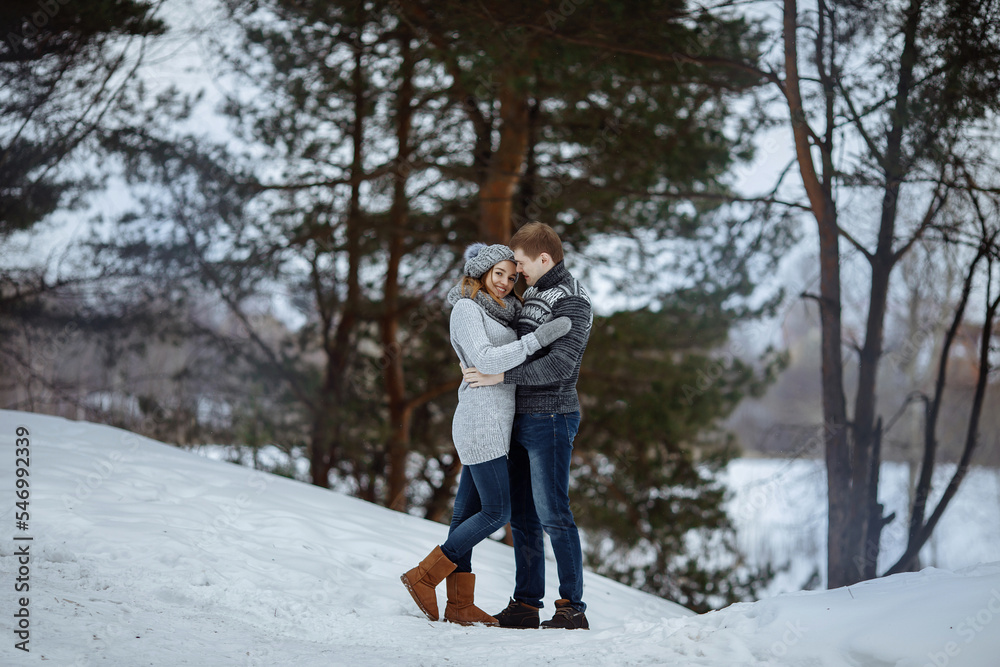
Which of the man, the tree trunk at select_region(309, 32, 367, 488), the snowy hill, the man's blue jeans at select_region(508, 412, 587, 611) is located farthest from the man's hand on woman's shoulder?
the tree trunk at select_region(309, 32, 367, 488)

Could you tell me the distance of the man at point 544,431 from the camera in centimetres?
297

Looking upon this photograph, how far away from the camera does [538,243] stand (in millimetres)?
3084

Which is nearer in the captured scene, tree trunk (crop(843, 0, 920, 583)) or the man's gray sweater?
the man's gray sweater

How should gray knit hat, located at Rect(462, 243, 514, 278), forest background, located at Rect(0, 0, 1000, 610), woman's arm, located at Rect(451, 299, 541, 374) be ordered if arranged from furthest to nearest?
forest background, located at Rect(0, 0, 1000, 610)
gray knit hat, located at Rect(462, 243, 514, 278)
woman's arm, located at Rect(451, 299, 541, 374)

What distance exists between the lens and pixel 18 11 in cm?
744

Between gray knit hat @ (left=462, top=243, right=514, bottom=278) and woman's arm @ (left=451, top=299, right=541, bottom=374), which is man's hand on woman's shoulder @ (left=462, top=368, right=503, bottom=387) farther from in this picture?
gray knit hat @ (left=462, top=243, right=514, bottom=278)

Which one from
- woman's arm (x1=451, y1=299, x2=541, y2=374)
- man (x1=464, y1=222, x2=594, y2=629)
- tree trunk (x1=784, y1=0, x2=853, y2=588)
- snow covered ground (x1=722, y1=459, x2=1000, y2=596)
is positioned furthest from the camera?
snow covered ground (x1=722, y1=459, x2=1000, y2=596)

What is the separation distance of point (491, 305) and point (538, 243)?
34 centimetres

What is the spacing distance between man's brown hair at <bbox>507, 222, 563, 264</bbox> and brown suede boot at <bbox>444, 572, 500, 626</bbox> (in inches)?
55.8

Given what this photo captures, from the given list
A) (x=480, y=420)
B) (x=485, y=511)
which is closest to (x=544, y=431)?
(x=480, y=420)

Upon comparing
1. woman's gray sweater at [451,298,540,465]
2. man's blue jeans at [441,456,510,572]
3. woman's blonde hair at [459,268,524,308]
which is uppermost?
woman's blonde hair at [459,268,524,308]

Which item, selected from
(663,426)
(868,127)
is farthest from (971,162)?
(663,426)

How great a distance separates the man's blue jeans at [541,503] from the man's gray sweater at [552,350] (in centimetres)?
6

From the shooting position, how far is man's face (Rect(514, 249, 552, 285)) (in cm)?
308
